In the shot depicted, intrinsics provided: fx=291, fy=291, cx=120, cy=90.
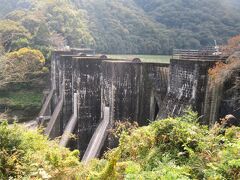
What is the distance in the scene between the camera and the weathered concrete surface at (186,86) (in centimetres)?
902

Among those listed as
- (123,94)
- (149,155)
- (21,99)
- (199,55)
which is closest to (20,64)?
(21,99)

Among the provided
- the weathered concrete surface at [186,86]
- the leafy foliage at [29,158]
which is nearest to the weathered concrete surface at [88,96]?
the weathered concrete surface at [186,86]

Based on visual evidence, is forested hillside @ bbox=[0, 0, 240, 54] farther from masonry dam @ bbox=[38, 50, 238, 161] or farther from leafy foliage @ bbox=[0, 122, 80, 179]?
leafy foliage @ bbox=[0, 122, 80, 179]

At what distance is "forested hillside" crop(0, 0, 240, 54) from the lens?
33625mm

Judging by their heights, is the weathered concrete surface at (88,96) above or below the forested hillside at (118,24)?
below

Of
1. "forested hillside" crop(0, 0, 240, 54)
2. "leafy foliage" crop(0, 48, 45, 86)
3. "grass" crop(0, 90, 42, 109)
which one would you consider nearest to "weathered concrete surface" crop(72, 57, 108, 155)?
"leafy foliage" crop(0, 48, 45, 86)

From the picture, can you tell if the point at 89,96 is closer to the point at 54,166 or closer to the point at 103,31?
the point at 54,166

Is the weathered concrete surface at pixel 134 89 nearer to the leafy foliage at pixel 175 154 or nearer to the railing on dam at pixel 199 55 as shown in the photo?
the railing on dam at pixel 199 55

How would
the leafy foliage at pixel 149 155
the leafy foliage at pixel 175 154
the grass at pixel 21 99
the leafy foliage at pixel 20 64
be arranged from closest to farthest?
the leafy foliage at pixel 175 154, the leafy foliage at pixel 149 155, the leafy foliage at pixel 20 64, the grass at pixel 21 99

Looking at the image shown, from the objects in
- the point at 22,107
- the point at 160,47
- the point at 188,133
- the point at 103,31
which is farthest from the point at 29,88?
the point at 188,133

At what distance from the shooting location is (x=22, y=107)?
28.6 metres

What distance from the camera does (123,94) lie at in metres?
12.0

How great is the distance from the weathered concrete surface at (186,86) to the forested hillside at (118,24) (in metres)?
23.9

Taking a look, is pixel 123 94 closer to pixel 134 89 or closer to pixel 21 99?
pixel 134 89
